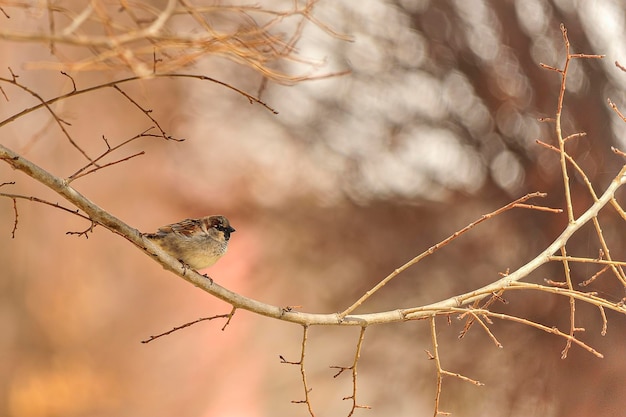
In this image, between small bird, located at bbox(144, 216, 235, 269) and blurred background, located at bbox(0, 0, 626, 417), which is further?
blurred background, located at bbox(0, 0, 626, 417)

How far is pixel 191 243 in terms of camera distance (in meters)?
1.06

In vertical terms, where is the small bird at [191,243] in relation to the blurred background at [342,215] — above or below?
above

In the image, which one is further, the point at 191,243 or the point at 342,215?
the point at 342,215

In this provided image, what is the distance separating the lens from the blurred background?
1877 millimetres

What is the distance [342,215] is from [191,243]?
899mm

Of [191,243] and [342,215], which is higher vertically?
[191,243]

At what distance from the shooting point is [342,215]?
75.5 inches

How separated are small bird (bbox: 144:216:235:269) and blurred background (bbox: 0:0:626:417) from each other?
0.78m

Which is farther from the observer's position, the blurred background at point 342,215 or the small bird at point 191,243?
the blurred background at point 342,215

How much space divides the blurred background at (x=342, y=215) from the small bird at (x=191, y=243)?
0.78 meters

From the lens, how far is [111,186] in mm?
1892

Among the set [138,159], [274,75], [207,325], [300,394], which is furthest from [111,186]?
[274,75]

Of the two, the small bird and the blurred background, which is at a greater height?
the small bird

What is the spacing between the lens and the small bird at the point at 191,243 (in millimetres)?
1060
